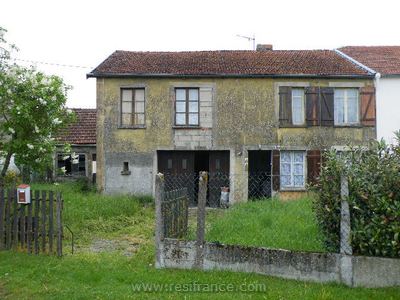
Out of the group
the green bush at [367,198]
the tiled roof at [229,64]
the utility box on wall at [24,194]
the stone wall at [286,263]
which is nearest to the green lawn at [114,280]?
the stone wall at [286,263]

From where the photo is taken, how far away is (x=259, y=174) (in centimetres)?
1828

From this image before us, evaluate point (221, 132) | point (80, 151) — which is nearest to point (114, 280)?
point (221, 132)

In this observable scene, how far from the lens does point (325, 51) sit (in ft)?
64.6

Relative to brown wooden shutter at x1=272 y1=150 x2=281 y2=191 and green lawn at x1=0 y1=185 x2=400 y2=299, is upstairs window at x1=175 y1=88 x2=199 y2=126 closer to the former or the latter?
brown wooden shutter at x1=272 y1=150 x2=281 y2=191

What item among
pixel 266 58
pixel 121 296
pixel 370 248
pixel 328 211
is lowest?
pixel 121 296

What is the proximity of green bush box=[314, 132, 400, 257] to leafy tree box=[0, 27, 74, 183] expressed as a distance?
777 cm

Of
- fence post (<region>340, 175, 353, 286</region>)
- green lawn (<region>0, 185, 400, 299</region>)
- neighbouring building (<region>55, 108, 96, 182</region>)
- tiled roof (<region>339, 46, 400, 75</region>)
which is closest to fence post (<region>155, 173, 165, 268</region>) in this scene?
green lawn (<region>0, 185, 400, 299</region>)

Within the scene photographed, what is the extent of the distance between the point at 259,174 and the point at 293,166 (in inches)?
58.5

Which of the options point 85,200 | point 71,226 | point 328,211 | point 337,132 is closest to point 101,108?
point 85,200

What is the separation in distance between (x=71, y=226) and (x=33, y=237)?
2796 millimetres

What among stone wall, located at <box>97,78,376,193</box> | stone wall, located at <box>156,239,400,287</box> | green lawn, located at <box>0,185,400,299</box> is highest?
stone wall, located at <box>97,78,376,193</box>

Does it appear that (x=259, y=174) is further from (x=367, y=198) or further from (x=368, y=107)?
(x=367, y=198)

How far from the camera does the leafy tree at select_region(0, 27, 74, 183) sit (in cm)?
1158

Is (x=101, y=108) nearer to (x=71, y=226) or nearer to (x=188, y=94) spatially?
(x=188, y=94)
